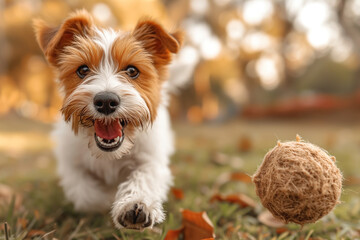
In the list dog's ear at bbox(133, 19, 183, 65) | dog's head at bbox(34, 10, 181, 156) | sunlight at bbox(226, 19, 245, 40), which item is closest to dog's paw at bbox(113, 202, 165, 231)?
dog's head at bbox(34, 10, 181, 156)

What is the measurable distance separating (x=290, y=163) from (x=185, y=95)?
63.1ft

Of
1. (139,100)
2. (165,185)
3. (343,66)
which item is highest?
(343,66)

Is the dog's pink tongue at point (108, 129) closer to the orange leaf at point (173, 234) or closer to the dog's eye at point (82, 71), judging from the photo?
the dog's eye at point (82, 71)

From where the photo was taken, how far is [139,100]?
7.73 ft

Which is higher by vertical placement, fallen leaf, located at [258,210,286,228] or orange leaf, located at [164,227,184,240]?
fallen leaf, located at [258,210,286,228]

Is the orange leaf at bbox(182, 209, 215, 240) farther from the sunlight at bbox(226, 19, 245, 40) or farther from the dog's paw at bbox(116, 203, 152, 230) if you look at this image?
the sunlight at bbox(226, 19, 245, 40)

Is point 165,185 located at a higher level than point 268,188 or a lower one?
lower

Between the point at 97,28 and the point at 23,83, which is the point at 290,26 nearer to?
the point at 23,83

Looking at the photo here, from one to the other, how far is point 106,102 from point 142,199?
0.68 metres

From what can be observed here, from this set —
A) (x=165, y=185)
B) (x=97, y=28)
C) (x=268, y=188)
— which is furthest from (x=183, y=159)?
(x=268, y=188)

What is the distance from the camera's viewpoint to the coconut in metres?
1.94

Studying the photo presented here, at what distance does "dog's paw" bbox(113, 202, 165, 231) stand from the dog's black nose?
2.05 ft

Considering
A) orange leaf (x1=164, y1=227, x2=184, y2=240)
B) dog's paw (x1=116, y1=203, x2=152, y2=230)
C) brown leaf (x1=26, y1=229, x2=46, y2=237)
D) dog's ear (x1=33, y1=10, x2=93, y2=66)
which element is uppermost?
dog's ear (x1=33, y1=10, x2=93, y2=66)

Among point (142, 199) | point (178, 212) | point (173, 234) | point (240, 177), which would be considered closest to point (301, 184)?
point (173, 234)
